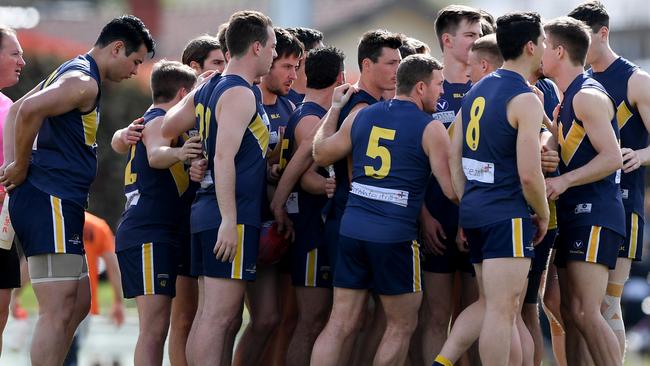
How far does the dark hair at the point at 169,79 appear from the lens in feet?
27.6

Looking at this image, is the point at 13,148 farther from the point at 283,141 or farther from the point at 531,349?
the point at 531,349

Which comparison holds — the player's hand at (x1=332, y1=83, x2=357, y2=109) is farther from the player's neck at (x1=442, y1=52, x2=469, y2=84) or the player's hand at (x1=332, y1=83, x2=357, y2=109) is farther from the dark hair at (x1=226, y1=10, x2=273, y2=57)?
the player's neck at (x1=442, y1=52, x2=469, y2=84)

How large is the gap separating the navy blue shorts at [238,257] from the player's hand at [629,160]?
260 centimetres

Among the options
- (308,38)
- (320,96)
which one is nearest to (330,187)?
(320,96)

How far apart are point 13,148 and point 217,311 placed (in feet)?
6.04

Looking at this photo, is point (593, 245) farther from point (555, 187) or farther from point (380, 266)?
point (380, 266)

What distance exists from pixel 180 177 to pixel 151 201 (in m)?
0.29

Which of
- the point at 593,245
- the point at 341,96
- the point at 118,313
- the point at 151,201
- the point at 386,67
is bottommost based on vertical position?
the point at 118,313

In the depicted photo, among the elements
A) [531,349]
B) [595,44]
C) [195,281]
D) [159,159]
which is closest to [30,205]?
[159,159]

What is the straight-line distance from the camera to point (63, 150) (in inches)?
316

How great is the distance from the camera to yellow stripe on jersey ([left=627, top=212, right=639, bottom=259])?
8516 millimetres

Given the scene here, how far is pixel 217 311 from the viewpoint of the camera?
7742mm

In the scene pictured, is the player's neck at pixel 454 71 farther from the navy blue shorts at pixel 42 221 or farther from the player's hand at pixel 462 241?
the navy blue shorts at pixel 42 221

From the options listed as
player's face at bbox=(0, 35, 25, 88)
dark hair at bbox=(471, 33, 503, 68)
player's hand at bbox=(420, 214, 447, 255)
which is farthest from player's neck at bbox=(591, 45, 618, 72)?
player's face at bbox=(0, 35, 25, 88)
